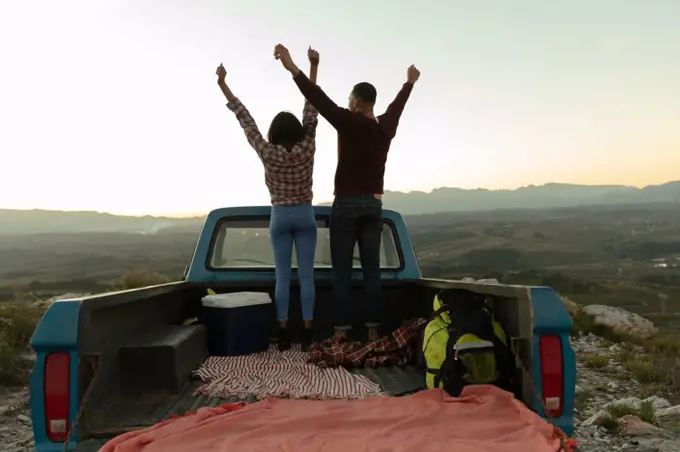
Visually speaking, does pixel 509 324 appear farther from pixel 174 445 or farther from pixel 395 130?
pixel 395 130

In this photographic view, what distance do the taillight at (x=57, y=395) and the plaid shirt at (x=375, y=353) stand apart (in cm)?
171

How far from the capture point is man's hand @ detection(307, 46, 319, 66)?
460cm

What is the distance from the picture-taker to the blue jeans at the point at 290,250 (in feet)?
14.0

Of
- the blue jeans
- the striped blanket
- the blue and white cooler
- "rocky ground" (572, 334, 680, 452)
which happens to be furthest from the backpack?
"rocky ground" (572, 334, 680, 452)

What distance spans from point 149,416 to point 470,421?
1358mm

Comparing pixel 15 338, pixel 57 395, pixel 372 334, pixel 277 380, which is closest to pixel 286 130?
pixel 372 334

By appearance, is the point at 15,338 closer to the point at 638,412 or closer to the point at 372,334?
the point at 372,334

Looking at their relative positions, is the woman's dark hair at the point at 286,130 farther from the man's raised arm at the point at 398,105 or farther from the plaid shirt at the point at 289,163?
the man's raised arm at the point at 398,105

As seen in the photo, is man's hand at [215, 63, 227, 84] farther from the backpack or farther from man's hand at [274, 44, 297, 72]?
the backpack

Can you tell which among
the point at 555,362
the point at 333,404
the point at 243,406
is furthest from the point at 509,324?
the point at 243,406

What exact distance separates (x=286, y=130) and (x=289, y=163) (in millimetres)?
238

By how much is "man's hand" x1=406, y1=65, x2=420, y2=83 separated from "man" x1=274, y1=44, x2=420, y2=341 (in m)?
0.32

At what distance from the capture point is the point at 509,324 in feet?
8.84

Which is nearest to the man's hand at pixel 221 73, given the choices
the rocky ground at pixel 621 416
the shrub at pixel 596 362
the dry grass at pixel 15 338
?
the rocky ground at pixel 621 416
